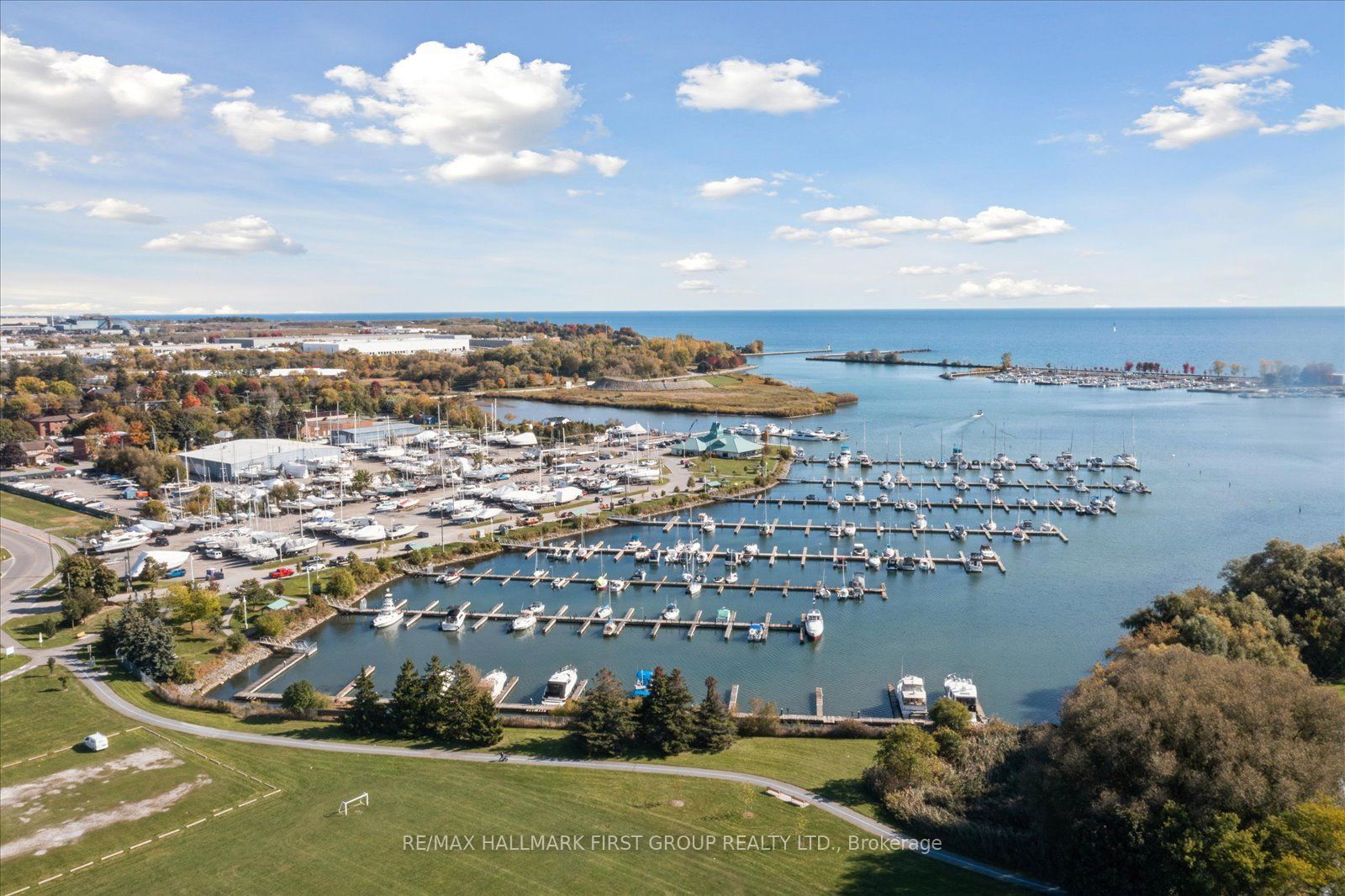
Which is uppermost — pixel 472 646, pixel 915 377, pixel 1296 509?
pixel 915 377

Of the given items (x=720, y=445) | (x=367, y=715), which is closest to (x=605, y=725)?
(x=367, y=715)

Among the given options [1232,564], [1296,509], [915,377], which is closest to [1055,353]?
[915,377]

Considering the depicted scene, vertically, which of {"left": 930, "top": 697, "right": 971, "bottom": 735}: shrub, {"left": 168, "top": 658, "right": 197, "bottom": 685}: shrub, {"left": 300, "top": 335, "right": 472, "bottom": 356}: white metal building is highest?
{"left": 300, "top": 335, "right": 472, "bottom": 356}: white metal building

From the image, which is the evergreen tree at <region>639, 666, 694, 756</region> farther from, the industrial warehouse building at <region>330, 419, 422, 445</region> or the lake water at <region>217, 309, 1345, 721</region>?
the industrial warehouse building at <region>330, 419, 422, 445</region>

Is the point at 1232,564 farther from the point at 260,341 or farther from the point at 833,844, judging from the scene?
the point at 260,341

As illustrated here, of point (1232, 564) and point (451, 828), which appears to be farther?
point (1232, 564)

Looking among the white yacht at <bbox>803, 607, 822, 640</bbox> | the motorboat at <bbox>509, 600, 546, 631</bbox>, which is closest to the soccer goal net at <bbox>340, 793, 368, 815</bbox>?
the motorboat at <bbox>509, 600, 546, 631</bbox>
